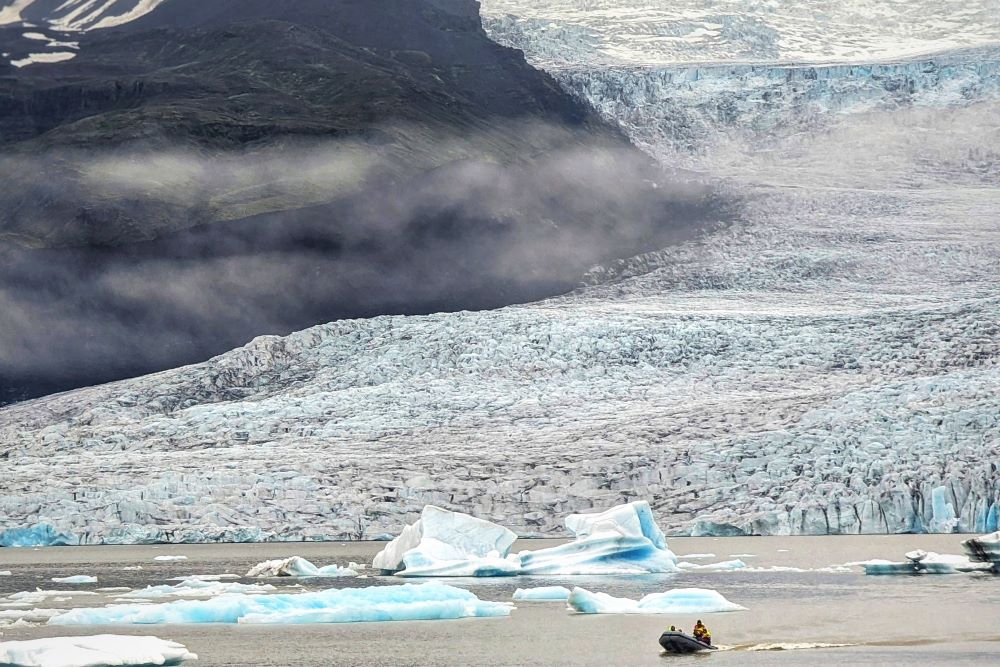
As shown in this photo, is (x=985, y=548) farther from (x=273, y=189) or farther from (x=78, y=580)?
(x=273, y=189)

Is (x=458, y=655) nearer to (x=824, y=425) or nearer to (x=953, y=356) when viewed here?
(x=824, y=425)

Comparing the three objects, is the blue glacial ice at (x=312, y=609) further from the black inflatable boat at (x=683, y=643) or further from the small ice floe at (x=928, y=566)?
the small ice floe at (x=928, y=566)

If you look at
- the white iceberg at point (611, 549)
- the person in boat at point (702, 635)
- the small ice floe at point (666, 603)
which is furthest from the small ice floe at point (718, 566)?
the person in boat at point (702, 635)

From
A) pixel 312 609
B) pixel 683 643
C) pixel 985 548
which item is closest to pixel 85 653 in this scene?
pixel 312 609

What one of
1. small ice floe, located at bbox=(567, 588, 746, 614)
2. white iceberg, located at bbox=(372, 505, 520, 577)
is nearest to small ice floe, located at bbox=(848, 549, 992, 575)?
small ice floe, located at bbox=(567, 588, 746, 614)

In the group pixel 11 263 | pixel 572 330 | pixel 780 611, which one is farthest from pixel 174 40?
pixel 780 611

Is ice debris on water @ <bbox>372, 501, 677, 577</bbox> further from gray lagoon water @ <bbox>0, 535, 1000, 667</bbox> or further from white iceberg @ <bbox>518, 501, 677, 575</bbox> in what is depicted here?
gray lagoon water @ <bbox>0, 535, 1000, 667</bbox>
